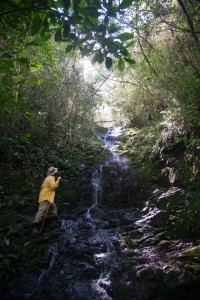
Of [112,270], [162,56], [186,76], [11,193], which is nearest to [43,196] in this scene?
[11,193]

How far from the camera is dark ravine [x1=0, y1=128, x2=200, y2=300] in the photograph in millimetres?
5168

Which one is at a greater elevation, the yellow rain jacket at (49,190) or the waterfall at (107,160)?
the waterfall at (107,160)

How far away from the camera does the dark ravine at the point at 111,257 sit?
17.0 feet

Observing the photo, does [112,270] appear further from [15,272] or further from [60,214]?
[60,214]

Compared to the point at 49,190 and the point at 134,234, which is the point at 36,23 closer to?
the point at 49,190

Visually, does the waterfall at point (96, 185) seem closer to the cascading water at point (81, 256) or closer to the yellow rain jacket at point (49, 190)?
the cascading water at point (81, 256)

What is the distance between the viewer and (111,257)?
20.6 feet

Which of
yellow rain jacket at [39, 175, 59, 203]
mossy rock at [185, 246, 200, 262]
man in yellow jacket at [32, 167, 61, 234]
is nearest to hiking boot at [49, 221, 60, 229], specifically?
man in yellow jacket at [32, 167, 61, 234]

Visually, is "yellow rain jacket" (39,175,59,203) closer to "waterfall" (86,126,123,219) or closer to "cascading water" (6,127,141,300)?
"cascading water" (6,127,141,300)

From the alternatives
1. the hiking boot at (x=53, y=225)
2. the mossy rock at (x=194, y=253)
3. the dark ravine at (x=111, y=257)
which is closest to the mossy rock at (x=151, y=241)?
the dark ravine at (x=111, y=257)

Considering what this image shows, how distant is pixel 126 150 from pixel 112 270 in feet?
26.3

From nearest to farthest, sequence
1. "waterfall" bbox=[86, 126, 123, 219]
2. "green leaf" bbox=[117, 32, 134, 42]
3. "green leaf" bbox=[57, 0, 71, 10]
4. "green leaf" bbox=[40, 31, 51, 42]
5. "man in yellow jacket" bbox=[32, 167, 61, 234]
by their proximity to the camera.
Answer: "green leaf" bbox=[57, 0, 71, 10] < "green leaf" bbox=[117, 32, 134, 42] < "green leaf" bbox=[40, 31, 51, 42] < "man in yellow jacket" bbox=[32, 167, 61, 234] < "waterfall" bbox=[86, 126, 123, 219]

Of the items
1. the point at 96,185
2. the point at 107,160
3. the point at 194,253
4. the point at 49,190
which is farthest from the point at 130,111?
the point at 194,253

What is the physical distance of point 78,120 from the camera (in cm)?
1452
